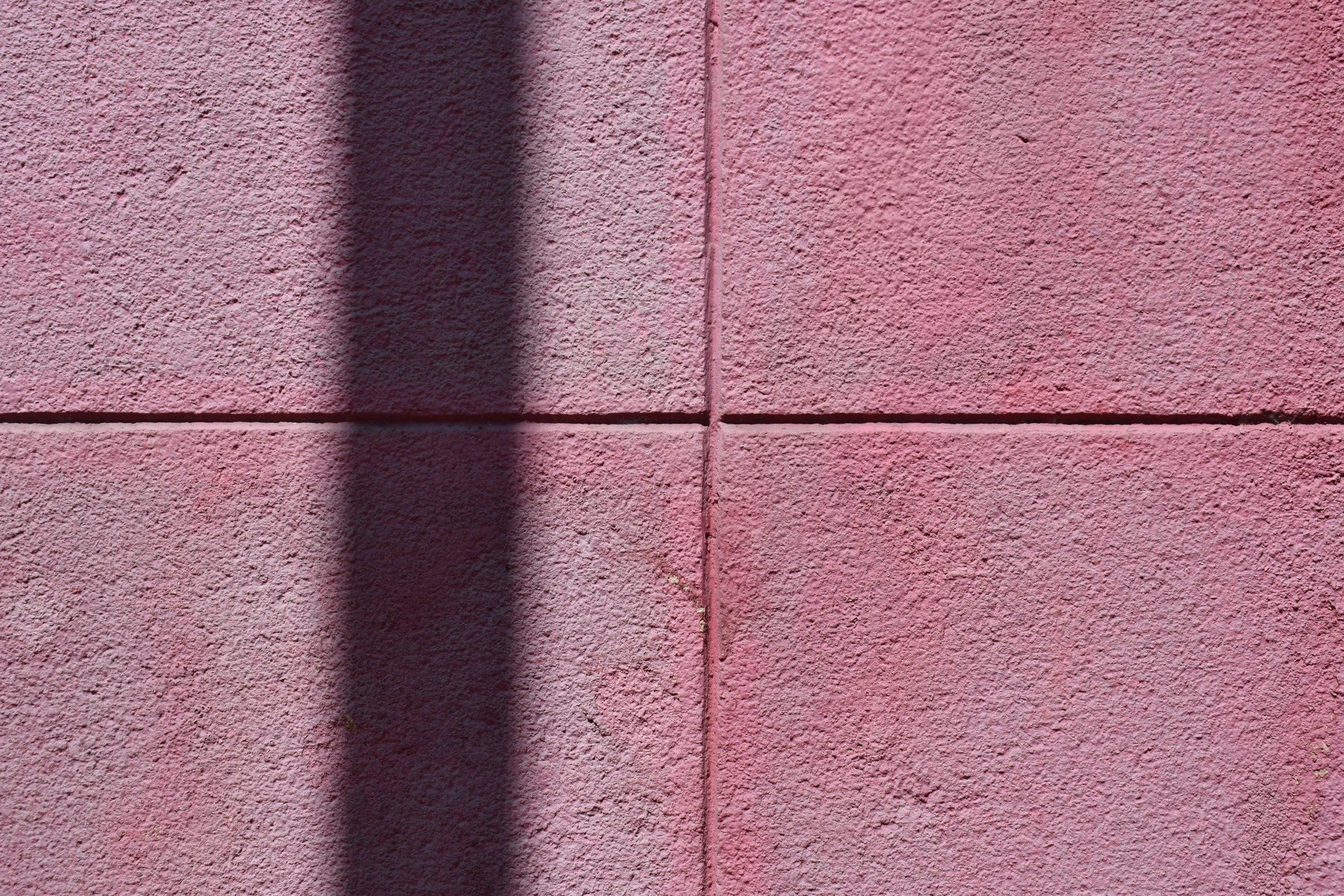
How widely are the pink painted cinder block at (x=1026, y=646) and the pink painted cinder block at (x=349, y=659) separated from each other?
16 centimetres

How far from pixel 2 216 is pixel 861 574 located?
5.99ft

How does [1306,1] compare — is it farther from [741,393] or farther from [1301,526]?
[741,393]

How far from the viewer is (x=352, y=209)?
1.89m

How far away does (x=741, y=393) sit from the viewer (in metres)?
1.87

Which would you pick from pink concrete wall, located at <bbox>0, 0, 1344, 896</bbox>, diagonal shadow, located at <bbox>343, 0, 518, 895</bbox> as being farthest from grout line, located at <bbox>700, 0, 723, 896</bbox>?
diagonal shadow, located at <bbox>343, 0, 518, 895</bbox>

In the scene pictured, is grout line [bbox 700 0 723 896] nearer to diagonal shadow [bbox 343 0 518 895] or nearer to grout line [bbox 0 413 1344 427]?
grout line [bbox 0 413 1344 427]

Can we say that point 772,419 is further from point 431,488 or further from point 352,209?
point 352,209

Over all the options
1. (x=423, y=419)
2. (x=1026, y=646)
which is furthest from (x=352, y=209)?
(x=1026, y=646)

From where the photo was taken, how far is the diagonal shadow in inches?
73.7

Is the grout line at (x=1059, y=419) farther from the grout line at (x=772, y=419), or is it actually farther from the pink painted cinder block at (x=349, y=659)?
the pink painted cinder block at (x=349, y=659)

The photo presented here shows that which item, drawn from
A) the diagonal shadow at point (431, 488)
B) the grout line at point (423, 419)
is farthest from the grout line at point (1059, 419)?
the diagonal shadow at point (431, 488)

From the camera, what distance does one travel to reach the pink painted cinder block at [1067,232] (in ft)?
6.14

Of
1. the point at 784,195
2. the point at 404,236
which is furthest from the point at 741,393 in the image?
the point at 404,236

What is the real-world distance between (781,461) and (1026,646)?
0.59m
